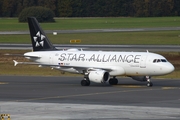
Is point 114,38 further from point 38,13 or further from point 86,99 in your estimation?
point 86,99

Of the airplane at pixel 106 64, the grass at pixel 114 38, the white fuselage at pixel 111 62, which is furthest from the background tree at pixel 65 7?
the white fuselage at pixel 111 62

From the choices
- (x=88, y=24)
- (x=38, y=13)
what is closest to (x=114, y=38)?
(x=88, y=24)

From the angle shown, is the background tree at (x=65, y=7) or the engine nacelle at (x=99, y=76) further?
the background tree at (x=65, y=7)

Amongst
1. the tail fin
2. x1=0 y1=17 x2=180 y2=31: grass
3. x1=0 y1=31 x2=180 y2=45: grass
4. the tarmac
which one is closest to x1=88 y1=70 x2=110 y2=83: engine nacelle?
the tarmac

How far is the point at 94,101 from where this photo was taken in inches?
1554

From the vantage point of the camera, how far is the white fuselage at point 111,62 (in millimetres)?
49312

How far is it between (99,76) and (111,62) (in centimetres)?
222

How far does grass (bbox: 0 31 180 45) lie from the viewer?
312 ft

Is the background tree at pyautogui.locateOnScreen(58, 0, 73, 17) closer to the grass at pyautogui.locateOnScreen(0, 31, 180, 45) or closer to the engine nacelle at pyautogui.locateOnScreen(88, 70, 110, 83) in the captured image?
the grass at pyautogui.locateOnScreen(0, 31, 180, 45)

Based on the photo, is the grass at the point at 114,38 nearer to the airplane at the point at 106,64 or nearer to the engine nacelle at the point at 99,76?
the airplane at the point at 106,64

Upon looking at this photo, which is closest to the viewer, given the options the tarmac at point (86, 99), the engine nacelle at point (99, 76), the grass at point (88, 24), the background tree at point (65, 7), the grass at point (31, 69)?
the tarmac at point (86, 99)

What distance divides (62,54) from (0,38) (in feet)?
177

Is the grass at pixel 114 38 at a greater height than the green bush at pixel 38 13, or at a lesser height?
lesser

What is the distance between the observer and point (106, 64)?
5103 cm
